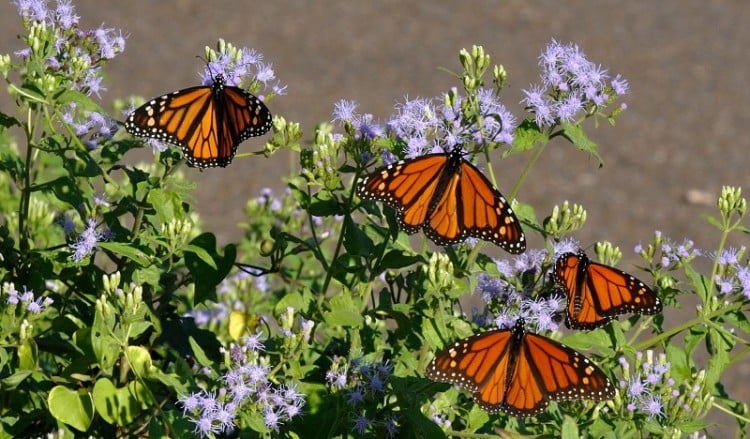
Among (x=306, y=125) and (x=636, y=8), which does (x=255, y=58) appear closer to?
(x=306, y=125)

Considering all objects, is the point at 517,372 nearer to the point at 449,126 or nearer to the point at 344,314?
the point at 344,314

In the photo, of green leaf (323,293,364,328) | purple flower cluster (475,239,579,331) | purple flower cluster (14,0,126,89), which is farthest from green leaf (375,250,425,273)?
purple flower cluster (14,0,126,89)

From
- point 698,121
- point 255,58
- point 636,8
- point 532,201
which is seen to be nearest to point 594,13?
point 636,8

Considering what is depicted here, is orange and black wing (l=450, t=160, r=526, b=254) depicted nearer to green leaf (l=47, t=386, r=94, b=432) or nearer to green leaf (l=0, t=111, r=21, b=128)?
green leaf (l=47, t=386, r=94, b=432)

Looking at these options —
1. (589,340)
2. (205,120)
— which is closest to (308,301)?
(205,120)

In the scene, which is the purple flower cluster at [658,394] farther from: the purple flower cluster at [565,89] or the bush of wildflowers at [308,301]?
the purple flower cluster at [565,89]

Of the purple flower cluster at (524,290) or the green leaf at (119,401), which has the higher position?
the purple flower cluster at (524,290)

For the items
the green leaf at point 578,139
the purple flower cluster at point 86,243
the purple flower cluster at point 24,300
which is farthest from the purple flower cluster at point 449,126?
the purple flower cluster at point 24,300
